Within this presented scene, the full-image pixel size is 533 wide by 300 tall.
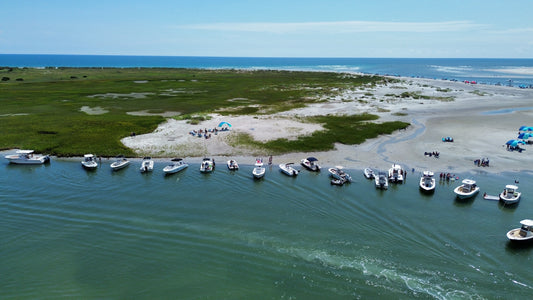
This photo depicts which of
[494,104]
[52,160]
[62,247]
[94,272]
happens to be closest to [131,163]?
[52,160]

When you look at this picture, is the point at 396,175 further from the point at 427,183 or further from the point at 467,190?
the point at 467,190

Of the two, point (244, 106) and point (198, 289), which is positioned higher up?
point (244, 106)

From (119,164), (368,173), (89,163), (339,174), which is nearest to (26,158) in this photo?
(89,163)

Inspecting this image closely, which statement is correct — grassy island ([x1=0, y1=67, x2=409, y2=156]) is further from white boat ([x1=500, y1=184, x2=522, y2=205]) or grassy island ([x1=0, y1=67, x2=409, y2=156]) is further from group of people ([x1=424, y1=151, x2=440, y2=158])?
white boat ([x1=500, y1=184, x2=522, y2=205])

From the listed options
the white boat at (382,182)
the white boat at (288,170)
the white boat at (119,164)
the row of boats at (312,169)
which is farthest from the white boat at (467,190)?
the white boat at (119,164)

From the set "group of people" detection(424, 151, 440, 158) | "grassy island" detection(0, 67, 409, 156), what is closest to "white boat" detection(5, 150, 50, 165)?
"grassy island" detection(0, 67, 409, 156)

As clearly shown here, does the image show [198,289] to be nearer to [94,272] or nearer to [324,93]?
[94,272]
